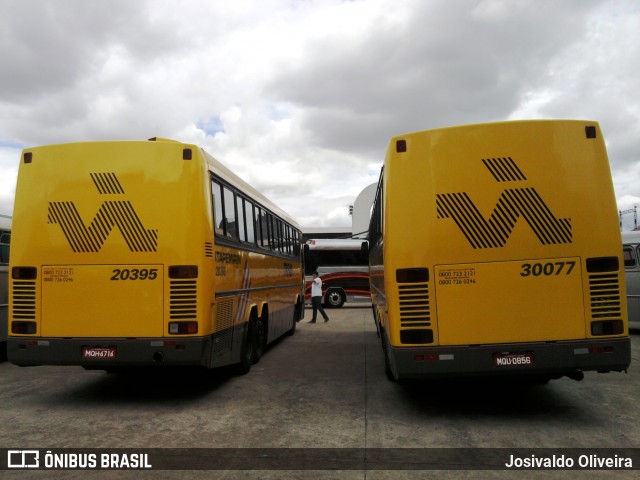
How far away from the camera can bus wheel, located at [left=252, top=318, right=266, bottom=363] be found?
9641mm

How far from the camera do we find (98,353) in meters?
6.53

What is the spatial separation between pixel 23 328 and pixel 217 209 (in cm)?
276

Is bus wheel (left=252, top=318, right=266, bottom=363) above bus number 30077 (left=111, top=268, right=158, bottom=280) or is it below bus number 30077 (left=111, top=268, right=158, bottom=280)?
below

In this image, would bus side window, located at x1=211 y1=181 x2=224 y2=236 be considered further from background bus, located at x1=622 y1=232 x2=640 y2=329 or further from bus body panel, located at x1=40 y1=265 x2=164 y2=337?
background bus, located at x1=622 y1=232 x2=640 y2=329

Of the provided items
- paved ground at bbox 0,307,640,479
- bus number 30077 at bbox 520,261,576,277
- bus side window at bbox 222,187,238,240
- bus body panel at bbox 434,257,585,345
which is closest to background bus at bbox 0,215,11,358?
paved ground at bbox 0,307,640,479

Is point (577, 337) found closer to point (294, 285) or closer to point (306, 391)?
point (306, 391)

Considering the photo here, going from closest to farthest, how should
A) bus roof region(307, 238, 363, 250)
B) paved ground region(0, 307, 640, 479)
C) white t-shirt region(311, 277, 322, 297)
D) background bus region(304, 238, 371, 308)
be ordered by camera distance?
paved ground region(0, 307, 640, 479) → white t-shirt region(311, 277, 322, 297) → background bus region(304, 238, 371, 308) → bus roof region(307, 238, 363, 250)

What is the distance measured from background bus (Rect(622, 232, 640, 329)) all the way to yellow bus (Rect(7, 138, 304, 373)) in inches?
465

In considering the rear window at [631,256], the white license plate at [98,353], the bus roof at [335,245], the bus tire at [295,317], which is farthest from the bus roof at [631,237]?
the white license plate at [98,353]

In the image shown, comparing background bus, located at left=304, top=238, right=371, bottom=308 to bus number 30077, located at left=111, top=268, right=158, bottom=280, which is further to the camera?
background bus, located at left=304, top=238, right=371, bottom=308

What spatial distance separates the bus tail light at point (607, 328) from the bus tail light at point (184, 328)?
4349 mm

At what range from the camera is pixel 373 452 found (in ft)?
16.0

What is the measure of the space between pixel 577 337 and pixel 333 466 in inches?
114

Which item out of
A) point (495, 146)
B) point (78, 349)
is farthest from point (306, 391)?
point (495, 146)
